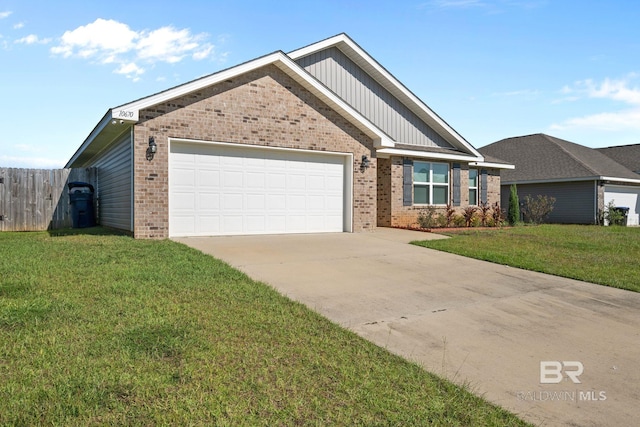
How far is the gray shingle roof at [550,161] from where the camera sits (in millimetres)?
21844

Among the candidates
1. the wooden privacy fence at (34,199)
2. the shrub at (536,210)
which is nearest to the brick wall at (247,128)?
the wooden privacy fence at (34,199)

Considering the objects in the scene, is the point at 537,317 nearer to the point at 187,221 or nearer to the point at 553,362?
the point at 553,362

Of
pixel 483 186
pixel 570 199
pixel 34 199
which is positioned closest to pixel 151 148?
pixel 34 199

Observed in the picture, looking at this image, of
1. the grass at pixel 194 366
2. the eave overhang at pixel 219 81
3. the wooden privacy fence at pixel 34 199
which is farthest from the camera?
the wooden privacy fence at pixel 34 199

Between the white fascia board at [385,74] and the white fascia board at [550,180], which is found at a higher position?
the white fascia board at [385,74]

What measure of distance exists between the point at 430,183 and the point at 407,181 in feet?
4.20

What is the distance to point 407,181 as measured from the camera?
49.9ft

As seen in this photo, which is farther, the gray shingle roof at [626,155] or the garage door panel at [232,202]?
the gray shingle roof at [626,155]

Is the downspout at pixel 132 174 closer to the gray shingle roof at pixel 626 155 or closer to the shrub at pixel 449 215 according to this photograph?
the shrub at pixel 449 215

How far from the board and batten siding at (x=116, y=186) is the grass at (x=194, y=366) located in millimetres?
5793

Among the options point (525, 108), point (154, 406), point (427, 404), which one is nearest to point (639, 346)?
point (427, 404)

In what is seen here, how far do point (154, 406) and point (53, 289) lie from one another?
333cm

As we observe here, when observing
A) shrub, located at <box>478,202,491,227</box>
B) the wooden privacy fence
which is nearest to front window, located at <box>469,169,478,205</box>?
shrub, located at <box>478,202,491,227</box>

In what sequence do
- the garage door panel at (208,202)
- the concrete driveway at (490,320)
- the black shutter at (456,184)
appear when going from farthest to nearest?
the black shutter at (456,184) → the garage door panel at (208,202) → the concrete driveway at (490,320)
